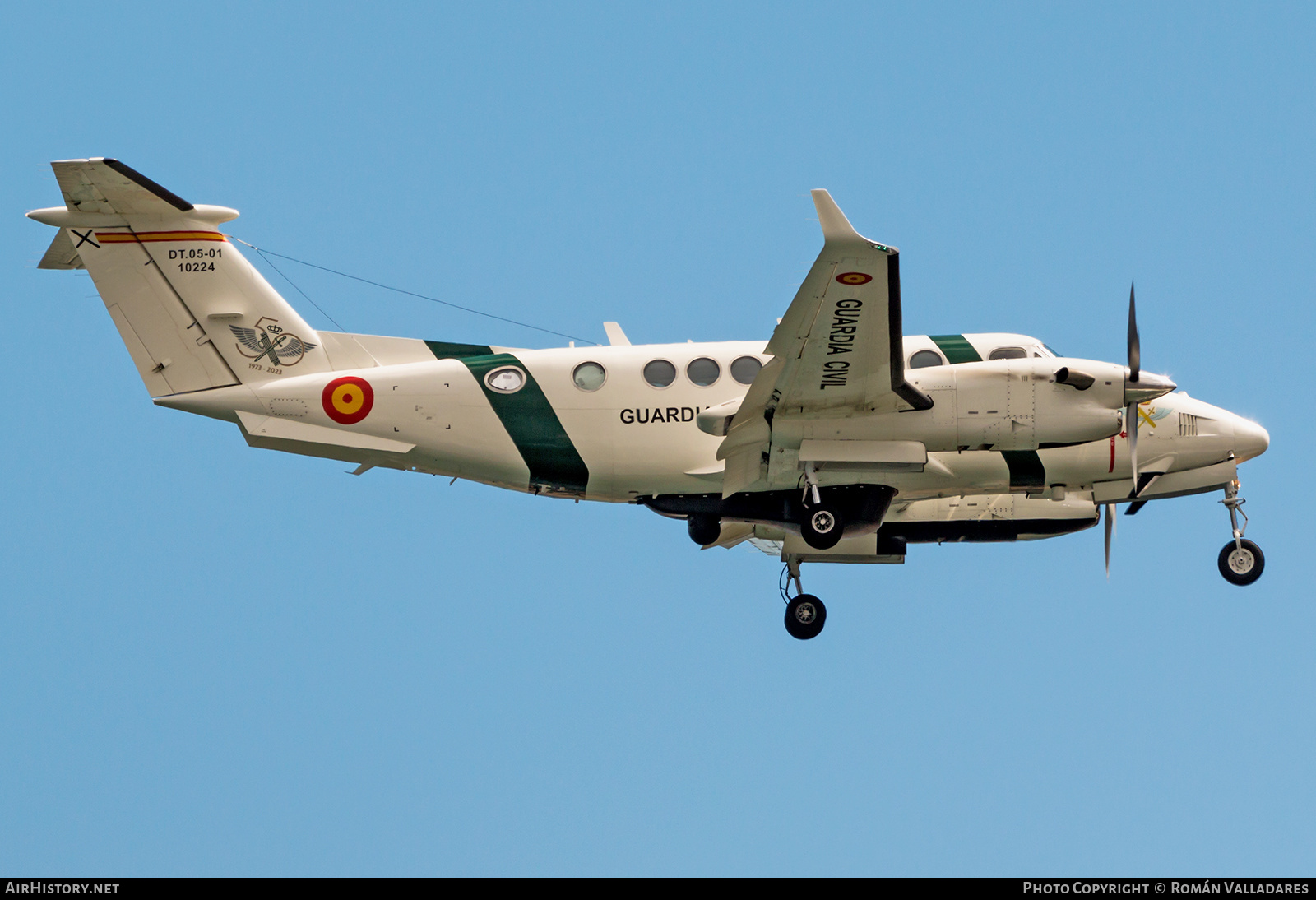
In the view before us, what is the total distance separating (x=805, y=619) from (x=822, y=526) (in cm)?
421

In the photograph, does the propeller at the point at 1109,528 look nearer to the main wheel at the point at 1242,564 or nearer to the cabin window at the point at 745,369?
the main wheel at the point at 1242,564

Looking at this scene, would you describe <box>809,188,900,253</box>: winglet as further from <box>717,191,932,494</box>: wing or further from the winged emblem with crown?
the winged emblem with crown

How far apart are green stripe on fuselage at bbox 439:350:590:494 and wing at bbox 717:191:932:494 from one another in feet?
6.54

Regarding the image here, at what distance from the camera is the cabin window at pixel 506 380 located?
19422 millimetres

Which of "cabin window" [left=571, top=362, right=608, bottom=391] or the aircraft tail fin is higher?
the aircraft tail fin

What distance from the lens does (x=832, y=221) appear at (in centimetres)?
1500

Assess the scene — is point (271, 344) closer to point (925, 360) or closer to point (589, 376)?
point (589, 376)

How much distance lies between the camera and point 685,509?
66.0ft

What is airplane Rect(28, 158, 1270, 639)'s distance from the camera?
717 inches

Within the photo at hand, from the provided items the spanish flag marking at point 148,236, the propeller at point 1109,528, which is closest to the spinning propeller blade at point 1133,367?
the propeller at point 1109,528

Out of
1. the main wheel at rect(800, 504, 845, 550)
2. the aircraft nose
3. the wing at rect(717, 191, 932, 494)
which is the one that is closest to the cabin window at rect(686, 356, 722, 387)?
the wing at rect(717, 191, 932, 494)

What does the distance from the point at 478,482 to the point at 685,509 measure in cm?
283

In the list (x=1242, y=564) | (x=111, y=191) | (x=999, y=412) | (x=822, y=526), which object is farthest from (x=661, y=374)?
(x=1242, y=564)

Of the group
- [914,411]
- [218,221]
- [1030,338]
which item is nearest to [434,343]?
[218,221]
